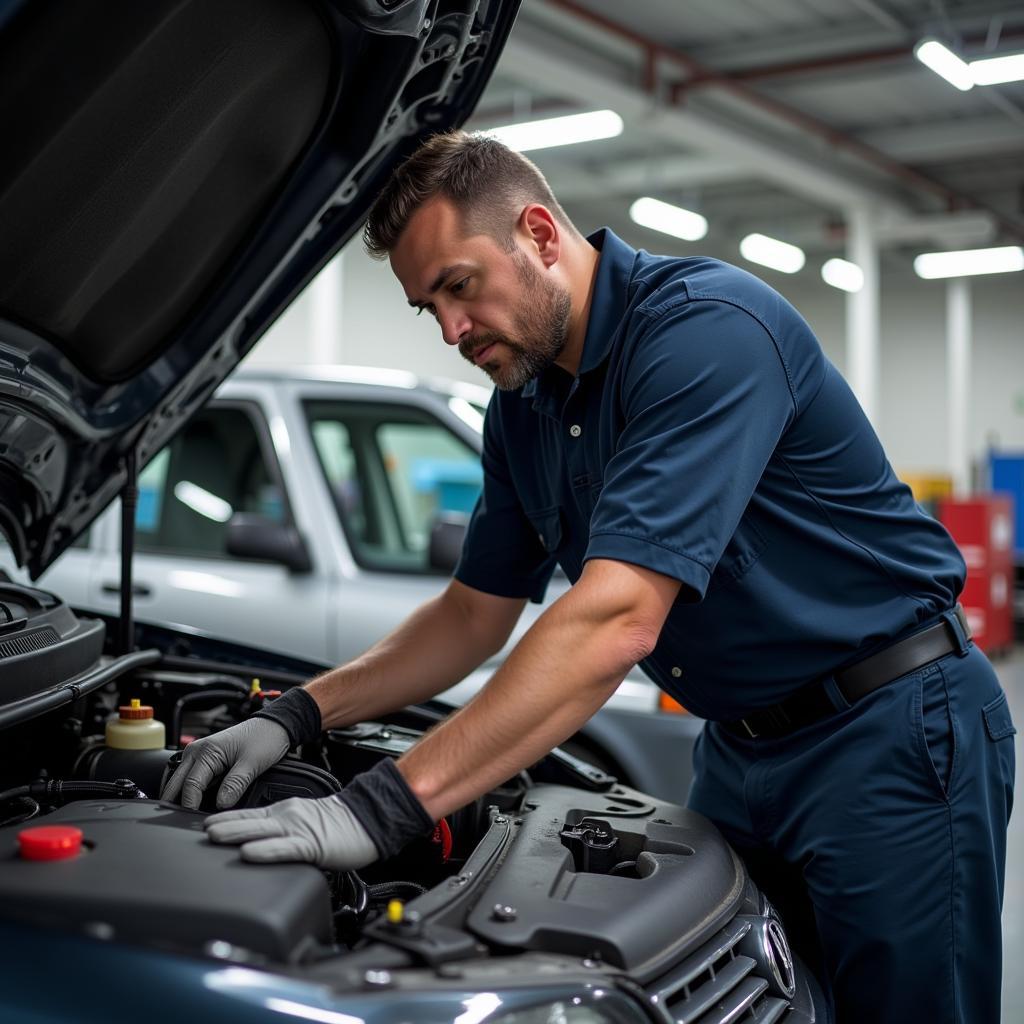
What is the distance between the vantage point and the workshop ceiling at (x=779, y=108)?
8.41 m

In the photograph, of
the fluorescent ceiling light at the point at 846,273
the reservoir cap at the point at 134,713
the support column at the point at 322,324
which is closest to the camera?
the reservoir cap at the point at 134,713

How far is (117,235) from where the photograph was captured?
1769 mm

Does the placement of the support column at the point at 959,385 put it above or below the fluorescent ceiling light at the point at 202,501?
above

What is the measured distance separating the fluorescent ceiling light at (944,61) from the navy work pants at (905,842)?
6518 mm

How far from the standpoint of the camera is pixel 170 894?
1.15m

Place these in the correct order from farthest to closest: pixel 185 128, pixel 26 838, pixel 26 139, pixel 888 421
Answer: pixel 888 421, pixel 185 128, pixel 26 139, pixel 26 838

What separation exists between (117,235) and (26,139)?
12.3 inches

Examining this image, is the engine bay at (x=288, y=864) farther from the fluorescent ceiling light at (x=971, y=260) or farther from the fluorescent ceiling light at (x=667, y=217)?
the fluorescent ceiling light at (x=971, y=260)

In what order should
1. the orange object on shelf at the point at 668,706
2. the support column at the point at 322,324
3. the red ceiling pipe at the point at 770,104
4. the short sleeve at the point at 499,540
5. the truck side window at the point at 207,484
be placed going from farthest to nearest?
1. the red ceiling pipe at the point at 770,104
2. the support column at the point at 322,324
3. the truck side window at the point at 207,484
4. the orange object on shelf at the point at 668,706
5. the short sleeve at the point at 499,540

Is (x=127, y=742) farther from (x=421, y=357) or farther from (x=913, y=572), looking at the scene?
(x=421, y=357)

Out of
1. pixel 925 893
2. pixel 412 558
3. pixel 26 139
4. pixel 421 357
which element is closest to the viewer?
pixel 26 139

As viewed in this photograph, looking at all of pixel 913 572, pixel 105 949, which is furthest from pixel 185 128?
pixel 913 572

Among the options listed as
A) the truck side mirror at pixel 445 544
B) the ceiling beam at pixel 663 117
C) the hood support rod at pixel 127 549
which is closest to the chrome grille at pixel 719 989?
the hood support rod at pixel 127 549

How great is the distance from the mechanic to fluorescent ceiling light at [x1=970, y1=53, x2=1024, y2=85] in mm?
6810
